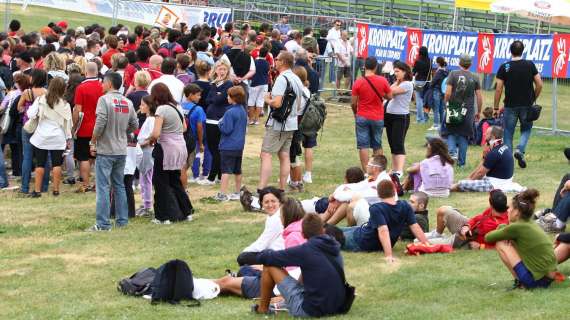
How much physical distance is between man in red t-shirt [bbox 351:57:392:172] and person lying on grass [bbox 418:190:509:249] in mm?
3704

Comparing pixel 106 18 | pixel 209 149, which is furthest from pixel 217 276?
pixel 106 18

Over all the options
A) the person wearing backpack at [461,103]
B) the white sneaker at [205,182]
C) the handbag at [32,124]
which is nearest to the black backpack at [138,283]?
the handbag at [32,124]

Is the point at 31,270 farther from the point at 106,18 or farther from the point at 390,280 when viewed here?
the point at 106,18

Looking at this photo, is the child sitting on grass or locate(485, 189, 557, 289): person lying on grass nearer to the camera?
locate(485, 189, 557, 289): person lying on grass

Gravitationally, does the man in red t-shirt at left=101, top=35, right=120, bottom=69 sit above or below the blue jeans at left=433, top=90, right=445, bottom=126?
above

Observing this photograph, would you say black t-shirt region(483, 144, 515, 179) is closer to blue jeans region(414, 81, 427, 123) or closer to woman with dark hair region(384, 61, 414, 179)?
woman with dark hair region(384, 61, 414, 179)

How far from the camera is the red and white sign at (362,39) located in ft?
81.4

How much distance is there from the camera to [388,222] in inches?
425

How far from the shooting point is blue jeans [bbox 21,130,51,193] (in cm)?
1479

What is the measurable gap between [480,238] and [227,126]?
4331 mm

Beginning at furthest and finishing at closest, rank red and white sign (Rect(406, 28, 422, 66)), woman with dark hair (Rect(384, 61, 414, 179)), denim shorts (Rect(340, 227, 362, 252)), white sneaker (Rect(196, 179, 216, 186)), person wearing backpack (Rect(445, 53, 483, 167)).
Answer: red and white sign (Rect(406, 28, 422, 66)) < person wearing backpack (Rect(445, 53, 483, 167)) < white sneaker (Rect(196, 179, 216, 186)) < woman with dark hair (Rect(384, 61, 414, 179)) < denim shorts (Rect(340, 227, 362, 252))

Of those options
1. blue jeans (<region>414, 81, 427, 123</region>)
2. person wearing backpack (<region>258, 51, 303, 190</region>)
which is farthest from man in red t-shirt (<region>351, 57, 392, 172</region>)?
blue jeans (<region>414, 81, 427, 123</region>)

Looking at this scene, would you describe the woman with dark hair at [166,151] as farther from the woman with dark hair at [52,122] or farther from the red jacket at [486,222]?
the red jacket at [486,222]

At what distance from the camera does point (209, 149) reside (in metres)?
15.6
